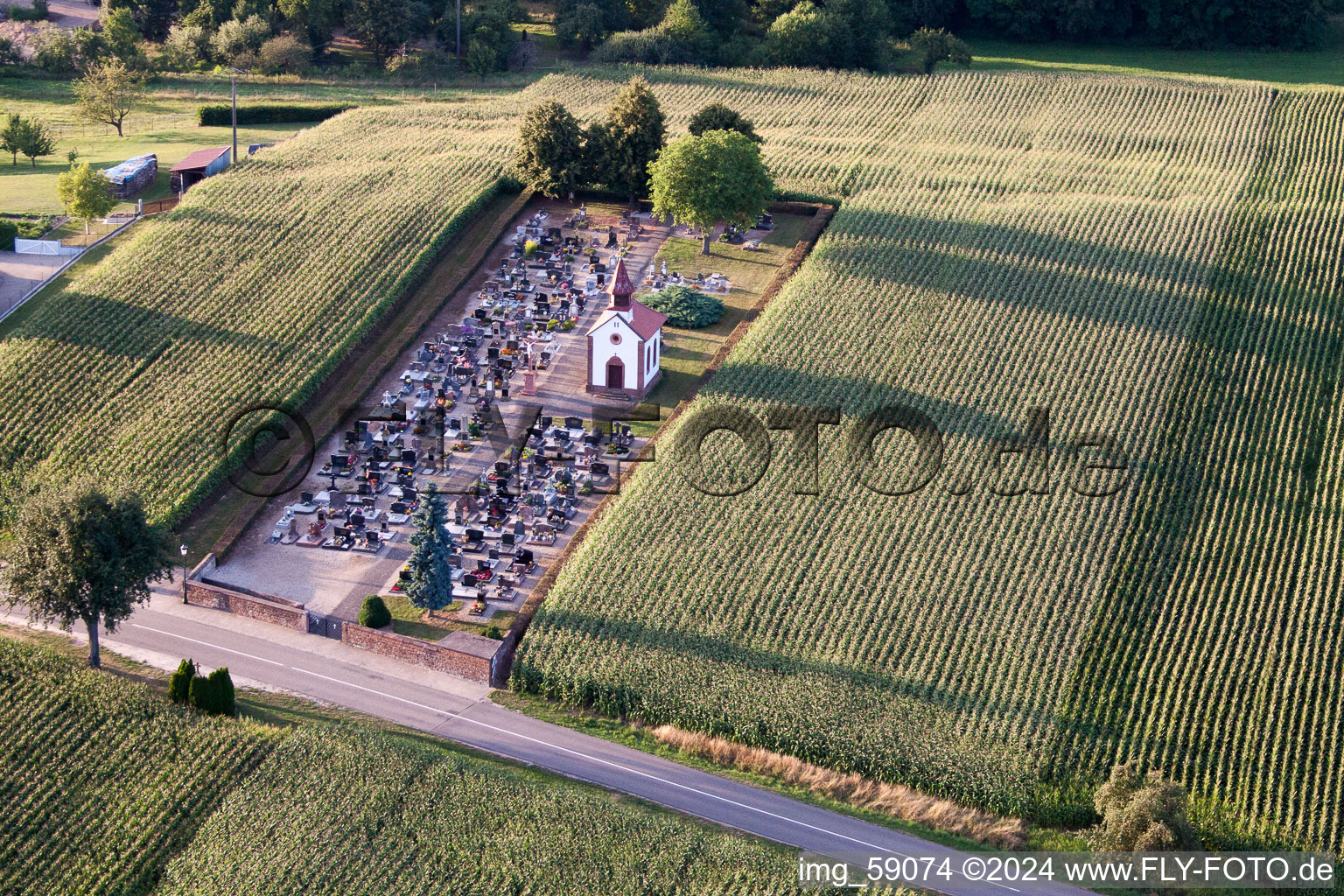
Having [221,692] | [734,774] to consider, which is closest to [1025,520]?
[734,774]

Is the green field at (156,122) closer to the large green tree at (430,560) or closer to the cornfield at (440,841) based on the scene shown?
the large green tree at (430,560)

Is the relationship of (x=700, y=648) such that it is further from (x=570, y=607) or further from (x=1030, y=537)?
(x=1030, y=537)

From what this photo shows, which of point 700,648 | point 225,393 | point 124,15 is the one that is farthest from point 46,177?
point 700,648

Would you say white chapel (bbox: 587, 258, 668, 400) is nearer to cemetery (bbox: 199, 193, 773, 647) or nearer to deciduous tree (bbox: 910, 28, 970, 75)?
cemetery (bbox: 199, 193, 773, 647)

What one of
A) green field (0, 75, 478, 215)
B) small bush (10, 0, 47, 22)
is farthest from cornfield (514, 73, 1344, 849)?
small bush (10, 0, 47, 22)

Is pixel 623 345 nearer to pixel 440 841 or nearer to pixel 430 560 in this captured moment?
pixel 430 560

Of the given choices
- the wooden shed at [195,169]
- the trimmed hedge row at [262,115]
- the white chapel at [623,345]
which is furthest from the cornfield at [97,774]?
the trimmed hedge row at [262,115]
